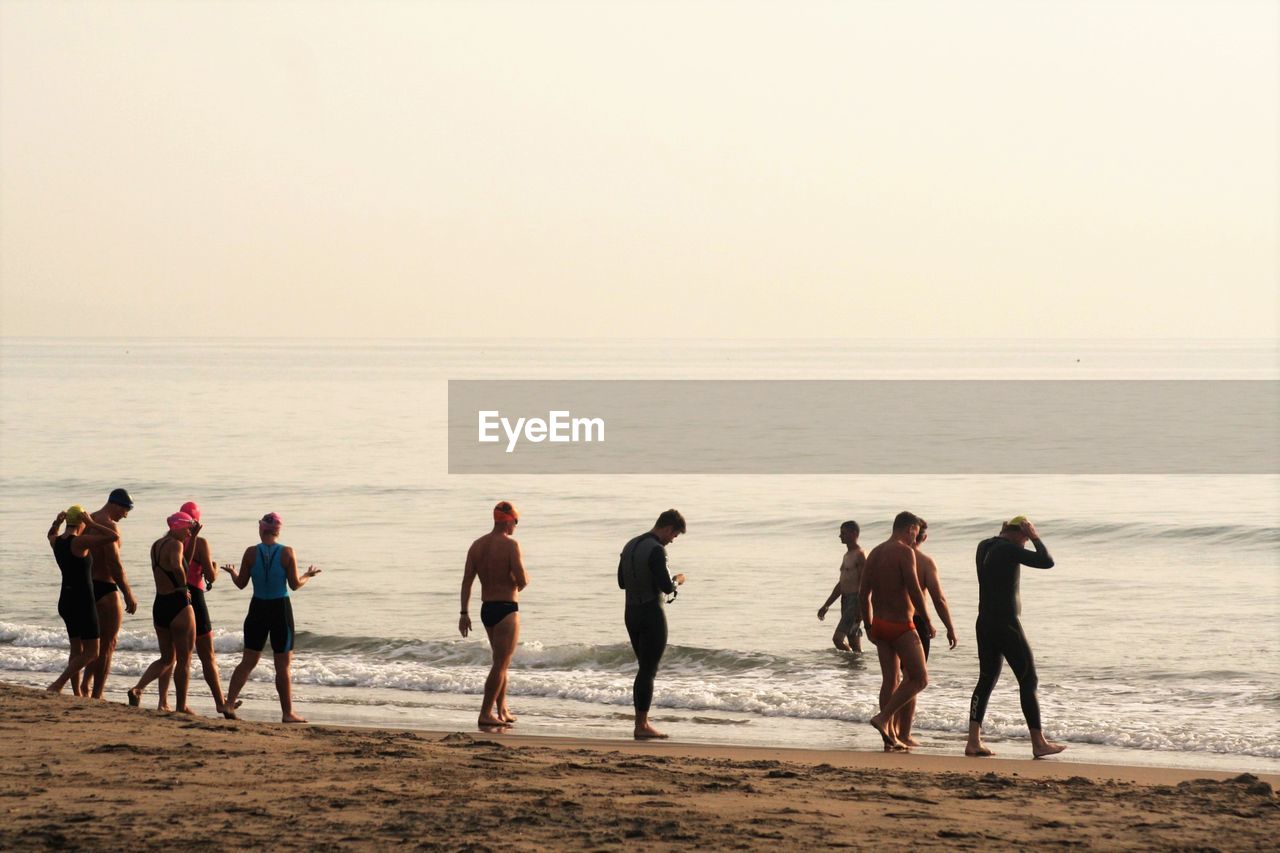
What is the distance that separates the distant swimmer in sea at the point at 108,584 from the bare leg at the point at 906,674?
205 inches

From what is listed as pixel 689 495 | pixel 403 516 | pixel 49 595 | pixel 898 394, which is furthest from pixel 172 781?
pixel 898 394

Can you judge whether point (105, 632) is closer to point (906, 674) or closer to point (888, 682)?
point (888, 682)

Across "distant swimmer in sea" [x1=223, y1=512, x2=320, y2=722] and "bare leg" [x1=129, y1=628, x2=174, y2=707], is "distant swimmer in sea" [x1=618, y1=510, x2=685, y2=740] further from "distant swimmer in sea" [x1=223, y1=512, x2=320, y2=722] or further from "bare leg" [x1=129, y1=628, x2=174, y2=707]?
"bare leg" [x1=129, y1=628, x2=174, y2=707]

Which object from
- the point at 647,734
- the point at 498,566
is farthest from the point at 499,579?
the point at 647,734

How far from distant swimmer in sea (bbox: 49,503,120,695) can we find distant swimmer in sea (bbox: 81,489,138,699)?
6cm

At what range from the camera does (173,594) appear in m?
10.0

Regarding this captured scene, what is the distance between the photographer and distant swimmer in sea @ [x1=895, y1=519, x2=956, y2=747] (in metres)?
9.44

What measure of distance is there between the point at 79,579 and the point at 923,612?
585 centimetres

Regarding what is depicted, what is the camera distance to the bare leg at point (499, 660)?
1051 centimetres

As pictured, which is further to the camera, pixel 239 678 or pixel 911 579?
pixel 239 678

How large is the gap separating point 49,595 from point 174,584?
32.5 feet

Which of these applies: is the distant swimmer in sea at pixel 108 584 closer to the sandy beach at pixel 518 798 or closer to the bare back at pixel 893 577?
the sandy beach at pixel 518 798

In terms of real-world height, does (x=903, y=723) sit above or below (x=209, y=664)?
below

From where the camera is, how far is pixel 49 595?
1877 cm
